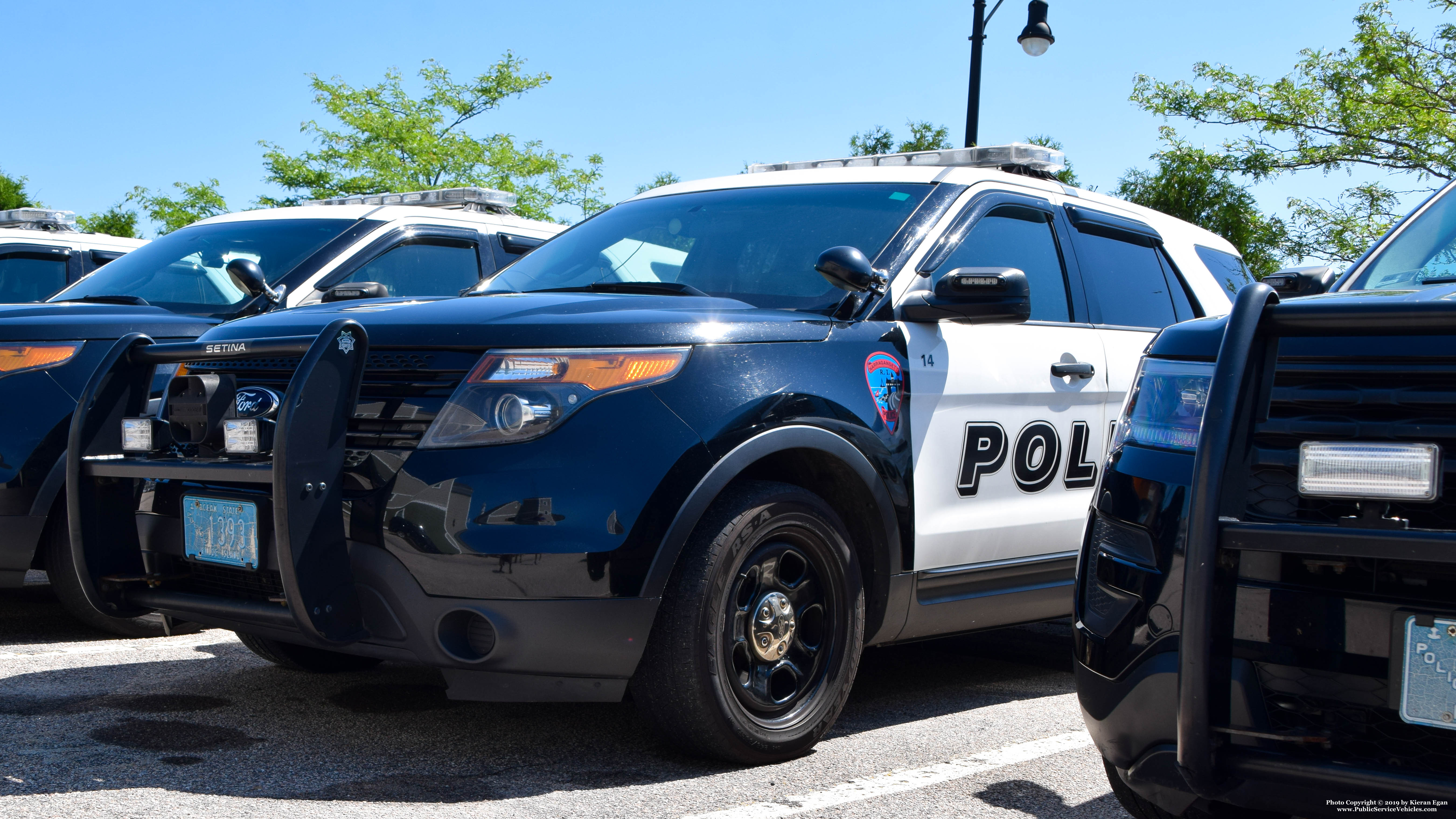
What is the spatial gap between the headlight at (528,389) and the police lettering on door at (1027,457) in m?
1.28

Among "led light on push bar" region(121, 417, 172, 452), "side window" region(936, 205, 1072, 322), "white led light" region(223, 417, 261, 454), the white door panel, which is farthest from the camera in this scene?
"side window" region(936, 205, 1072, 322)

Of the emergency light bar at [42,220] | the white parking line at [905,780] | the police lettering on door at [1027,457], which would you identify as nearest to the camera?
the white parking line at [905,780]

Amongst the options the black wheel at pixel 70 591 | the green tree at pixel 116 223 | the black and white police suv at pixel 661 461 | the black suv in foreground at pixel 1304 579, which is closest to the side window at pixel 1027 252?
the black and white police suv at pixel 661 461

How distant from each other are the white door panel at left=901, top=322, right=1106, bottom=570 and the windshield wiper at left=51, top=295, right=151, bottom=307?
4.10 m

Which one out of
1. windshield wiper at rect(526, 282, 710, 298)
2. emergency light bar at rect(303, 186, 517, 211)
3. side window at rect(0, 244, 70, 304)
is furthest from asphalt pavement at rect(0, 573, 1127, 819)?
side window at rect(0, 244, 70, 304)

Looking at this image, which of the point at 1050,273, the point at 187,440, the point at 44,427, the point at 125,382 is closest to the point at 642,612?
the point at 187,440

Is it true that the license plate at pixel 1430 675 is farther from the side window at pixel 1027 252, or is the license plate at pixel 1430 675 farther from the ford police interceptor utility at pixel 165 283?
the ford police interceptor utility at pixel 165 283

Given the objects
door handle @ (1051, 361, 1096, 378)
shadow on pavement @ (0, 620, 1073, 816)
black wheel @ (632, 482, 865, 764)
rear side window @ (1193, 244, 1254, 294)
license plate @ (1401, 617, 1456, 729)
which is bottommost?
shadow on pavement @ (0, 620, 1073, 816)

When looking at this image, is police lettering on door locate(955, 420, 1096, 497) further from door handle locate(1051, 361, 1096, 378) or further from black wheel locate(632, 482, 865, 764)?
black wheel locate(632, 482, 865, 764)

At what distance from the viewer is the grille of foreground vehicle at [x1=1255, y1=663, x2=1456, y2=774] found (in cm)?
220

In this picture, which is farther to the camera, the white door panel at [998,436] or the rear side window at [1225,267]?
the rear side window at [1225,267]

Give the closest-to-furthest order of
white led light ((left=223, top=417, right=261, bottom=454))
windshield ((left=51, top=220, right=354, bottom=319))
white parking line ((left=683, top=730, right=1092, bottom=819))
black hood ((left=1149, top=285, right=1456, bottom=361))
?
black hood ((left=1149, top=285, right=1456, bottom=361))
white parking line ((left=683, top=730, right=1092, bottom=819))
white led light ((left=223, top=417, right=261, bottom=454))
windshield ((left=51, top=220, right=354, bottom=319))

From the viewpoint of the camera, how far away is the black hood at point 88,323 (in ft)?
17.2

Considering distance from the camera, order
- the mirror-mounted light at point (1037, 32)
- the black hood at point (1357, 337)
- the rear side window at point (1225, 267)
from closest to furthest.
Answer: the black hood at point (1357, 337)
the rear side window at point (1225, 267)
the mirror-mounted light at point (1037, 32)
